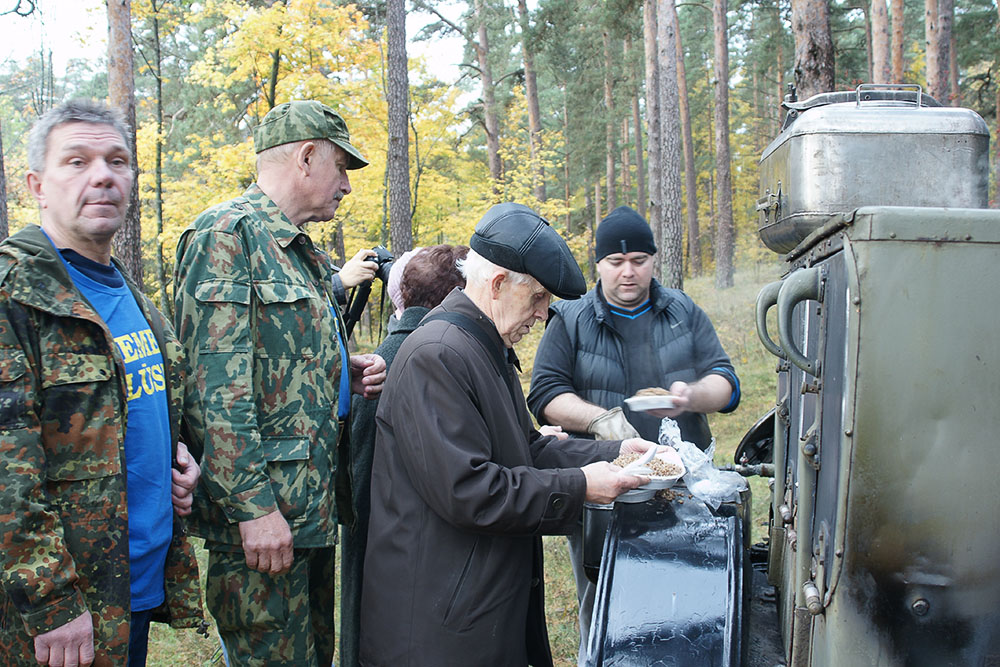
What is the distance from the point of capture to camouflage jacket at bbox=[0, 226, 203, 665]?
1.80 meters

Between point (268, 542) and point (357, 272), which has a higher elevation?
point (357, 272)

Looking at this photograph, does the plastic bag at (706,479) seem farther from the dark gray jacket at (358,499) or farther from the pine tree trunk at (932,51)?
the pine tree trunk at (932,51)

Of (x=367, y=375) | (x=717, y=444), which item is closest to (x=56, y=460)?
(x=367, y=375)

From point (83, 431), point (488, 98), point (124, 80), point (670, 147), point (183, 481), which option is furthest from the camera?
point (488, 98)

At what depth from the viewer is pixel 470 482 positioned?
6.64 ft

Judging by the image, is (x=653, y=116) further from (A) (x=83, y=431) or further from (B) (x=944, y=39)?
(A) (x=83, y=431)

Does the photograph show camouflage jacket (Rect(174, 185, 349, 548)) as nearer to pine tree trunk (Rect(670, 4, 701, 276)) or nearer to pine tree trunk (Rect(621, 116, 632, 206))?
pine tree trunk (Rect(670, 4, 701, 276))

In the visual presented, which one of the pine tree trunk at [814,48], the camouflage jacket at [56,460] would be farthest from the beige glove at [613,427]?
the pine tree trunk at [814,48]

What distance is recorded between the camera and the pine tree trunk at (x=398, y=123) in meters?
11.0

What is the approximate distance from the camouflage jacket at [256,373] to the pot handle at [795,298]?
1.58 metres

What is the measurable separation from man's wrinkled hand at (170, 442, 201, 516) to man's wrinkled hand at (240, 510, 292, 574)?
177 millimetres

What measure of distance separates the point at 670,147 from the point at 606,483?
14.4 meters

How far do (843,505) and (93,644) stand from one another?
1.81 metres

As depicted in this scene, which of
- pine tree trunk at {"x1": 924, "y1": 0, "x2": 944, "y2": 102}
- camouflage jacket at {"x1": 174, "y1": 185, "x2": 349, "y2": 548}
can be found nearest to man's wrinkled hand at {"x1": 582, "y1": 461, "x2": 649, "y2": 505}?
camouflage jacket at {"x1": 174, "y1": 185, "x2": 349, "y2": 548}
